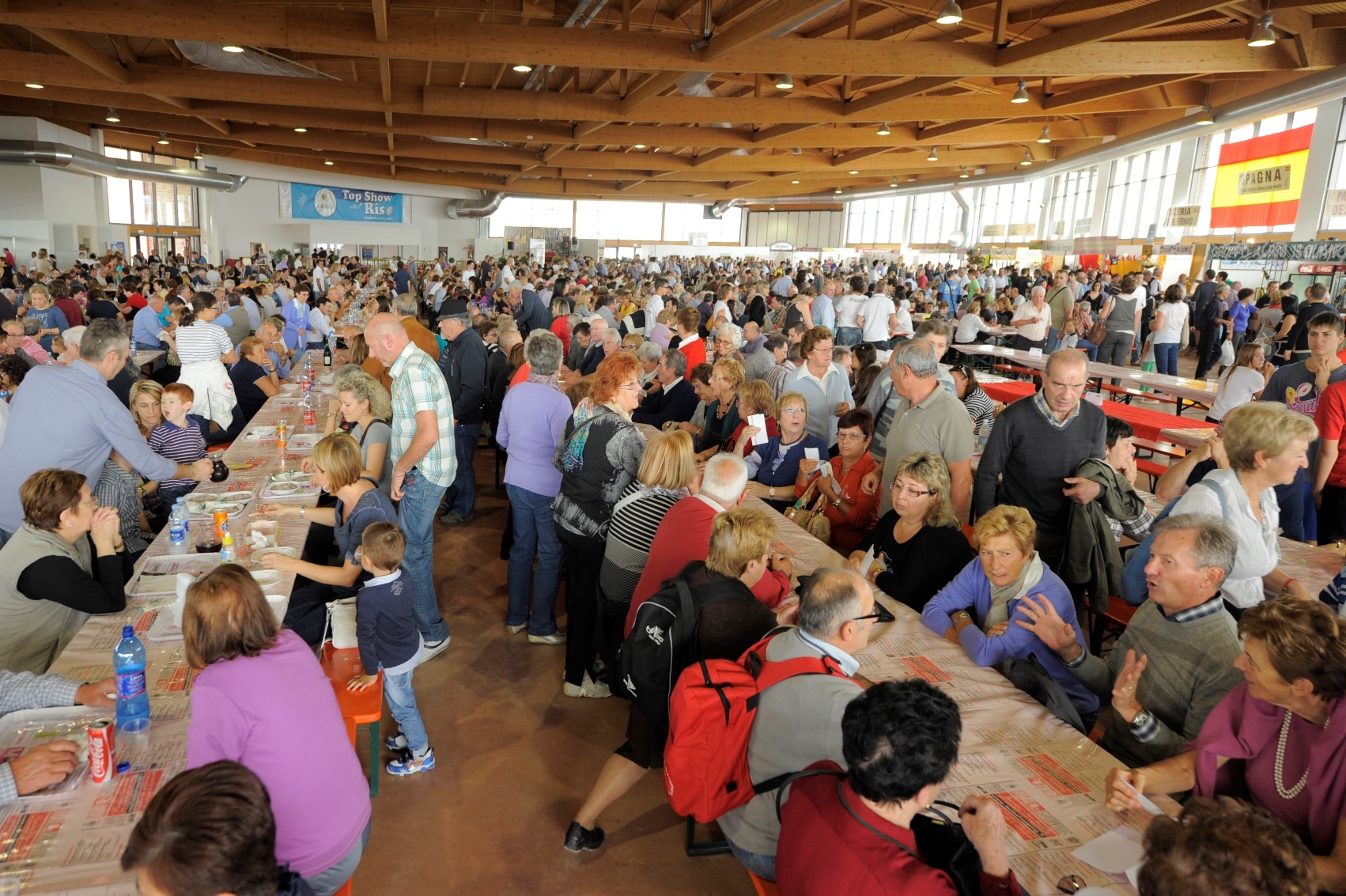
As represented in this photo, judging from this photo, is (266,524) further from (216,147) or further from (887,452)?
(216,147)

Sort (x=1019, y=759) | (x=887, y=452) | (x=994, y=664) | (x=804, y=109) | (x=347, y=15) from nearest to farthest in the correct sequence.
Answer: (x=1019, y=759)
(x=994, y=664)
(x=887, y=452)
(x=347, y=15)
(x=804, y=109)

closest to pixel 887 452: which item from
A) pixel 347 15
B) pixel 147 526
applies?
pixel 147 526

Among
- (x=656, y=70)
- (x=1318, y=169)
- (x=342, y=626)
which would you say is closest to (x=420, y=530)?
(x=342, y=626)

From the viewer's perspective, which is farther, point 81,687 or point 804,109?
point 804,109

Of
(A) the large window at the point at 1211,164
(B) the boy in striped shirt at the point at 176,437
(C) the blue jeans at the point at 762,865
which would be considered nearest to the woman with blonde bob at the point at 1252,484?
(C) the blue jeans at the point at 762,865

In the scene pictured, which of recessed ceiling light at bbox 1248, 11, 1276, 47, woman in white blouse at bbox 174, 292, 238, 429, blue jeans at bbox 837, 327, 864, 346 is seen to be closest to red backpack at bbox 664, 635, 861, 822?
woman in white blouse at bbox 174, 292, 238, 429

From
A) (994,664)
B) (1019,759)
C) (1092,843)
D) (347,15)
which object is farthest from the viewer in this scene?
(347,15)

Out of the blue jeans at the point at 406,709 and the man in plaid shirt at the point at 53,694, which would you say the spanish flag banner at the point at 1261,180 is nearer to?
the blue jeans at the point at 406,709

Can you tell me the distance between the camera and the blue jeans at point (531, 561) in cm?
414

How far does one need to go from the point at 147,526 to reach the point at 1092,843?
4.48 meters

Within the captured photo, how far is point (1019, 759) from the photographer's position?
2.13 metres

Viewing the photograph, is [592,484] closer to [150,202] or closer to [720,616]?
[720,616]

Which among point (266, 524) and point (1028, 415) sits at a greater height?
point (1028, 415)

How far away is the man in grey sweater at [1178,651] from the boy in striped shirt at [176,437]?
4.49 meters
